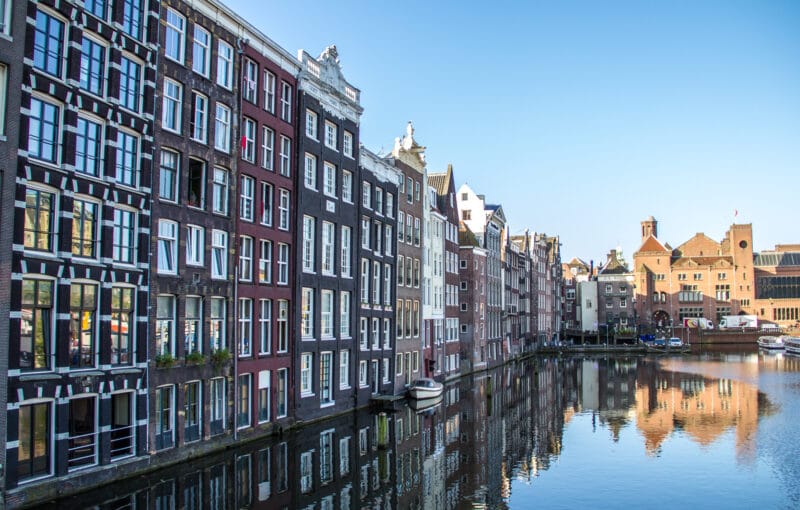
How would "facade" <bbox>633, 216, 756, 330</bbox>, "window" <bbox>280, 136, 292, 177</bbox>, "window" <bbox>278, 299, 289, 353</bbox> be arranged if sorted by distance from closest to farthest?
"window" <bbox>278, 299, 289, 353</bbox>, "window" <bbox>280, 136, 292, 177</bbox>, "facade" <bbox>633, 216, 756, 330</bbox>

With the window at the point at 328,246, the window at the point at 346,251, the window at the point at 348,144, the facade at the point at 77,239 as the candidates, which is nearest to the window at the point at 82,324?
the facade at the point at 77,239

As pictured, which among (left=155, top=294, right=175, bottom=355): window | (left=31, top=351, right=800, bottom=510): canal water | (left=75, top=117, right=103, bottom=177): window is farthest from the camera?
(left=155, top=294, right=175, bottom=355): window

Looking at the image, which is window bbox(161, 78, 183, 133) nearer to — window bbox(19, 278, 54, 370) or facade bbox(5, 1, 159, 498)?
facade bbox(5, 1, 159, 498)

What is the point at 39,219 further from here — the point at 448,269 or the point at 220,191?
the point at 448,269

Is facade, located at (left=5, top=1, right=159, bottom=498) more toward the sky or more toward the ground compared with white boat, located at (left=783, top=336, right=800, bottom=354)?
more toward the sky

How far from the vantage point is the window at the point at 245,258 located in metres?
32.9

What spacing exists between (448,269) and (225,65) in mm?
39524

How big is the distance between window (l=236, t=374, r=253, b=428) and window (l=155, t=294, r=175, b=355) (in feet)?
16.9

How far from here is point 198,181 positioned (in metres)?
30.4

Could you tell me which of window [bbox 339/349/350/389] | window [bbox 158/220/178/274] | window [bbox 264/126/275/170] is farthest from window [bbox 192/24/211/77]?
window [bbox 339/349/350/389]

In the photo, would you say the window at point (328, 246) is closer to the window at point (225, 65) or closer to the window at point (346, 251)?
the window at point (346, 251)

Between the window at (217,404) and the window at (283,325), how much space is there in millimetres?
5515

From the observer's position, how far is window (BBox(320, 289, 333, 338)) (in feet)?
132

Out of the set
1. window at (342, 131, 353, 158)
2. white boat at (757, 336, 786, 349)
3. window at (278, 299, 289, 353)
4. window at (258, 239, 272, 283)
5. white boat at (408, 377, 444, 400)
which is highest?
window at (342, 131, 353, 158)
